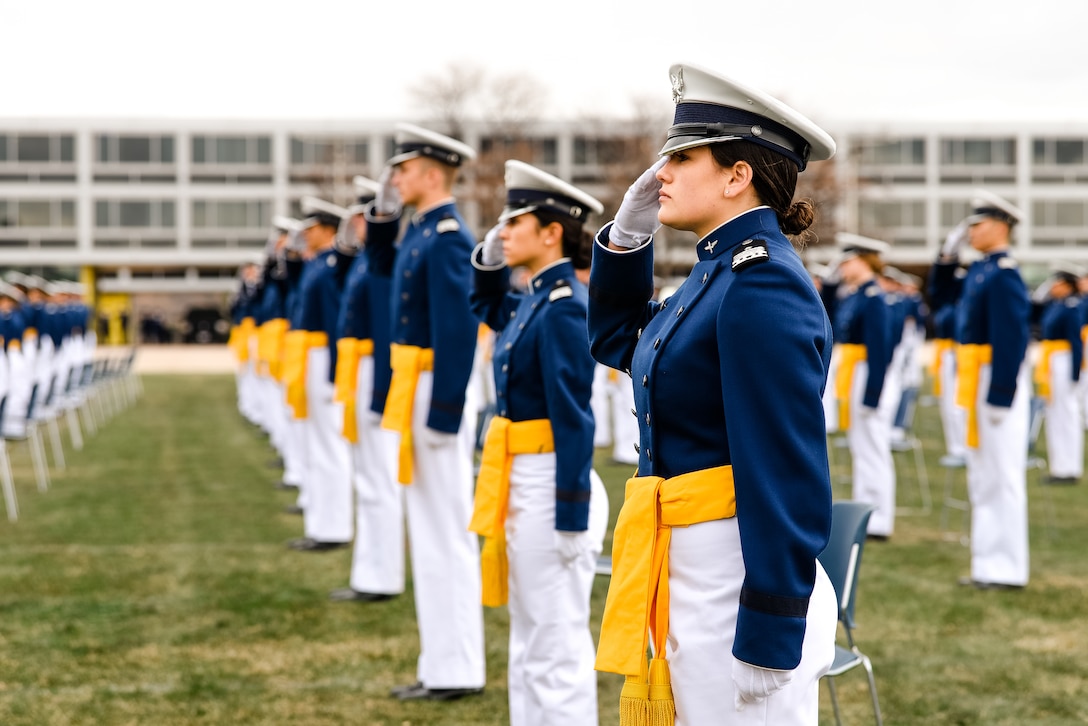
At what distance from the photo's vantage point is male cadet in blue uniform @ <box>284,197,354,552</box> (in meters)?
9.94

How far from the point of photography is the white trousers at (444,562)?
19.6 feet

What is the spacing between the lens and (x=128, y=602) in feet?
26.1

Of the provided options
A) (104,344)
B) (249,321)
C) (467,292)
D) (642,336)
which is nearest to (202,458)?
(249,321)

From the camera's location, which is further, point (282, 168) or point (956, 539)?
point (282, 168)

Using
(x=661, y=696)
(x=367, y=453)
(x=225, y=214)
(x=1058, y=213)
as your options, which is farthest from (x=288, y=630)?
(x=1058, y=213)

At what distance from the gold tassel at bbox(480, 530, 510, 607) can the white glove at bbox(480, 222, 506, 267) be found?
122cm

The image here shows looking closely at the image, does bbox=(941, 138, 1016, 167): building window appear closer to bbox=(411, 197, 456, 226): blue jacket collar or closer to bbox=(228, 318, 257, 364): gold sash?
bbox=(228, 318, 257, 364): gold sash

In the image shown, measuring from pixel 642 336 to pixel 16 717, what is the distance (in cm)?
389

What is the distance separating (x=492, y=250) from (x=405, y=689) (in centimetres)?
206

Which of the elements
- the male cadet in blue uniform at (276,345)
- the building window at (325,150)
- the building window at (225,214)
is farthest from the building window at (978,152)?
the male cadet in blue uniform at (276,345)

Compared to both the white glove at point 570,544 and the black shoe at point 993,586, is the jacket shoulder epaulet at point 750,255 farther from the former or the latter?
the black shoe at point 993,586

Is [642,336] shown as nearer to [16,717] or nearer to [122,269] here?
[16,717]

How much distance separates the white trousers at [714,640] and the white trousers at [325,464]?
Result: 723 centimetres

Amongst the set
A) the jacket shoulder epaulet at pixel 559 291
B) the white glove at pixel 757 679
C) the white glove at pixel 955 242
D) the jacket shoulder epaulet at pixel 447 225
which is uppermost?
the white glove at pixel 955 242
